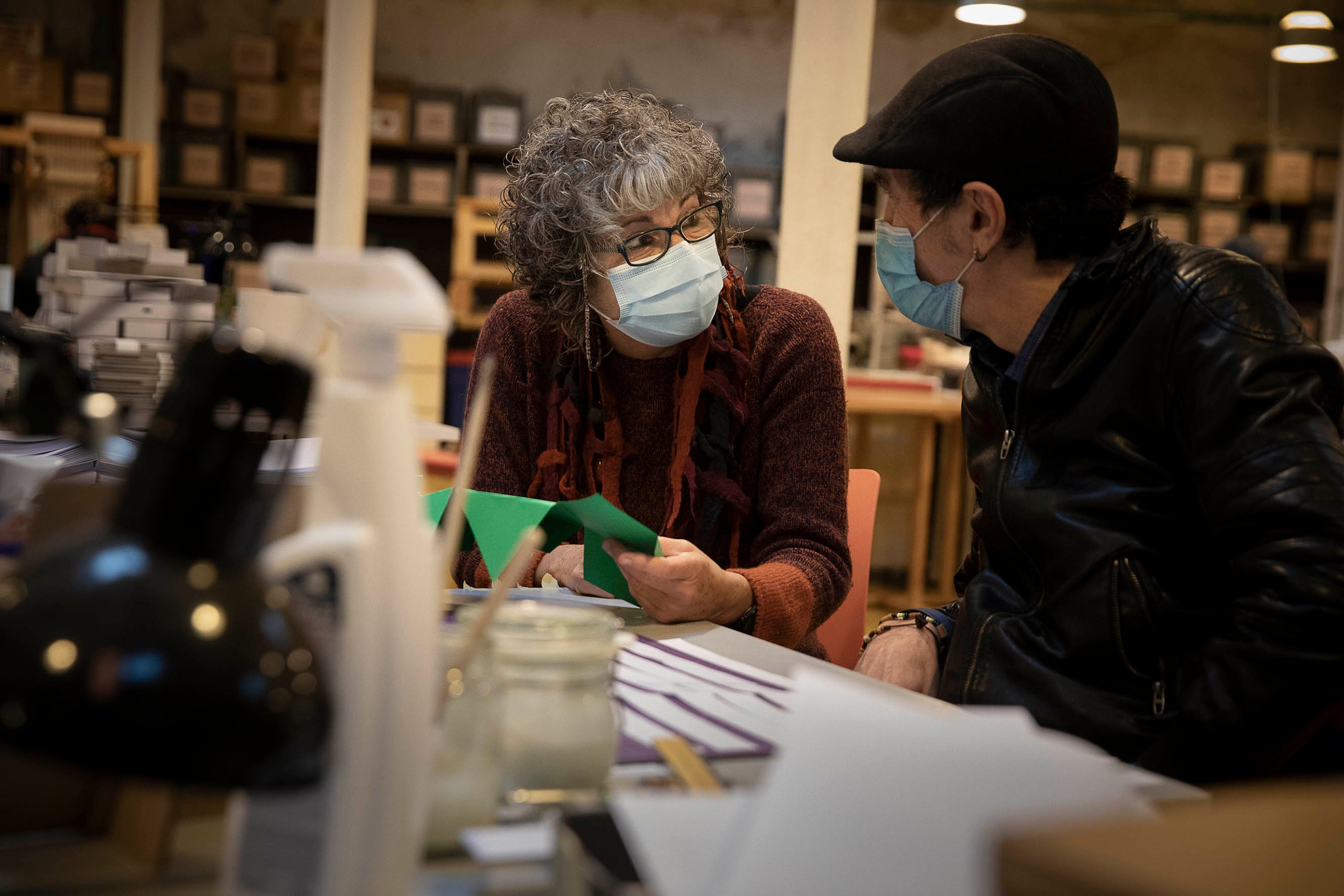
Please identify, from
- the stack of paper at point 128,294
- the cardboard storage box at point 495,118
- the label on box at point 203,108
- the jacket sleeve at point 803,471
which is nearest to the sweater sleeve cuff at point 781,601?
the jacket sleeve at point 803,471

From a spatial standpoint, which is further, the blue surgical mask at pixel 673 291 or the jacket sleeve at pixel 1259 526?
the blue surgical mask at pixel 673 291

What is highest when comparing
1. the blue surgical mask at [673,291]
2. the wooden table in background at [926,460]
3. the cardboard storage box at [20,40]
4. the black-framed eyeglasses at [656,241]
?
the cardboard storage box at [20,40]

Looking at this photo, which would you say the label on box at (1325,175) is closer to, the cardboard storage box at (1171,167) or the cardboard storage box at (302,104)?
the cardboard storage box at (1171,167)

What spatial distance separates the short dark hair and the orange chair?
24.5 inches

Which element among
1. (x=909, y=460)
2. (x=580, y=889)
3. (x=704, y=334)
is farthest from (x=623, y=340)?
(x=909, y=460)

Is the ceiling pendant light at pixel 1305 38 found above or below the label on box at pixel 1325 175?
above

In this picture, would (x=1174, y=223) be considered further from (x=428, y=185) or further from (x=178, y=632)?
(x=178, y=632)

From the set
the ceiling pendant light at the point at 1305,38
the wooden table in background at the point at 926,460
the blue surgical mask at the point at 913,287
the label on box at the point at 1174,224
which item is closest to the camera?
the blue surgical mask at the point at 913,287

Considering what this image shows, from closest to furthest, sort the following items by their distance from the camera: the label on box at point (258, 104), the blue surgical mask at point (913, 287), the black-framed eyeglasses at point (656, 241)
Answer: the blue surgical mask at point (913, 287) → the black-framed eyeglasses at point (656, 241) → the label on box at point (258, 104)

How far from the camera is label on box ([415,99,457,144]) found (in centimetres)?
823

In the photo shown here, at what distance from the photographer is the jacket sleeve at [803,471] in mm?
1769

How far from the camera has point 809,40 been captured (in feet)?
13.2

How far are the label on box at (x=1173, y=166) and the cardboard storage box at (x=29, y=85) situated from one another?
24.4 feet

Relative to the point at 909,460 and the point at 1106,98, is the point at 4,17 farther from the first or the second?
the point at 1106,98
